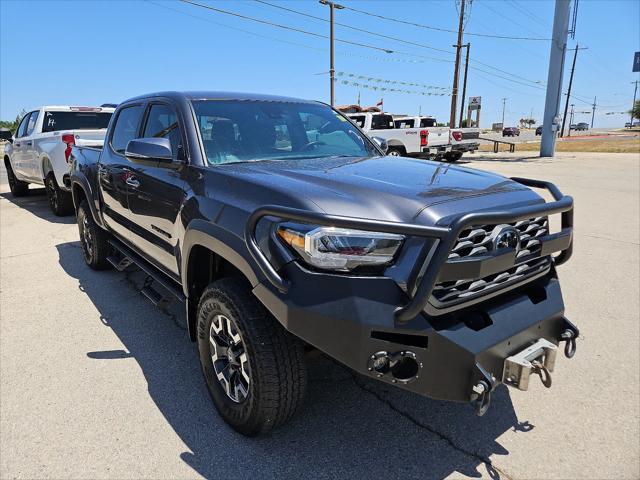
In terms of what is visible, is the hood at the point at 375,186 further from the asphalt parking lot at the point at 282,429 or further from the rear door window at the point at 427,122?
the rear door window at the point at 427,122

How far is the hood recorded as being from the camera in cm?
211

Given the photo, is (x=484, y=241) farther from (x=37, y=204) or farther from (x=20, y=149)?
(x=37, y=204)

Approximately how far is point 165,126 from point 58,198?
608 cm

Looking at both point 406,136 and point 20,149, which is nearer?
point 20,149

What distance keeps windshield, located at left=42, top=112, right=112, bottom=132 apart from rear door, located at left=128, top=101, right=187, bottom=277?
19.4 ft

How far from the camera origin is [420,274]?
6.26ft

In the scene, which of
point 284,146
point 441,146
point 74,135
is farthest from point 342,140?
point 441,146

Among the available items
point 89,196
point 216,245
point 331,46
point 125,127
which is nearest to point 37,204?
point 89,196

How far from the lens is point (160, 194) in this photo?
10.5ft

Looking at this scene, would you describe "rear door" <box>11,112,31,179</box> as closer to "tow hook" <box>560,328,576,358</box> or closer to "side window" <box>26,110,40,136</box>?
"side window" <box>26,110,40,136</box>

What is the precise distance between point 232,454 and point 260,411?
0.32 m

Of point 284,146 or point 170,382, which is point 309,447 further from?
point 284,146

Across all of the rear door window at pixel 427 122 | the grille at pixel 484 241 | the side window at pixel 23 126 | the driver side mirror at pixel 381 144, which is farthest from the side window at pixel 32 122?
the rear door window at pixel 427 122

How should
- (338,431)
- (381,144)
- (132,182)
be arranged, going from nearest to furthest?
(338,431), (132,182), (381,144)
